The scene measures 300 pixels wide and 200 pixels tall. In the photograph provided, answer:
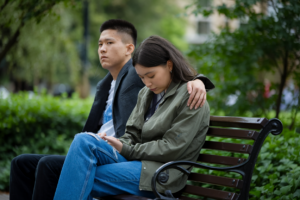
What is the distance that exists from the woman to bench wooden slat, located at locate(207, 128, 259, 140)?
14cm

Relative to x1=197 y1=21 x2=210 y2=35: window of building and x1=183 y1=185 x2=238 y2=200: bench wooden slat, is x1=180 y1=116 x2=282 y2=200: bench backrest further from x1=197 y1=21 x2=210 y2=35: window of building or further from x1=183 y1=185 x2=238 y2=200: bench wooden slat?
x1=197 y1=21 x2=210 y2=35: window of building

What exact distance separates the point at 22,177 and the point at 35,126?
2872mm

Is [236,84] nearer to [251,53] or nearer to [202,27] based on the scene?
[251,53]

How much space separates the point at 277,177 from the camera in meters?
3.01

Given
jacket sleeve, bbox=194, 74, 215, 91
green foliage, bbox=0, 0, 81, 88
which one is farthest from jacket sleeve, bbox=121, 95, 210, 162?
green foliage, bbox=0, 0, 81, 88

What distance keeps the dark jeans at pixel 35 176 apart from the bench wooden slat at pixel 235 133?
3.86 ft

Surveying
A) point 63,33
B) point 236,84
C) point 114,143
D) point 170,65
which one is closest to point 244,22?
point 236,84

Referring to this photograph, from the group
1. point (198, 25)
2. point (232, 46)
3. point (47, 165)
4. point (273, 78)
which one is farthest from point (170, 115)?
point (198, 25)

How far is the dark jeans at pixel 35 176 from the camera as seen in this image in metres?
2.60

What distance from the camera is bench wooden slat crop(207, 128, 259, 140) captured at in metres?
2.29

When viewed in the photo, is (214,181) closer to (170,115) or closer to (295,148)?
(170,115)

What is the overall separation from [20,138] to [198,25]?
90.2 feet

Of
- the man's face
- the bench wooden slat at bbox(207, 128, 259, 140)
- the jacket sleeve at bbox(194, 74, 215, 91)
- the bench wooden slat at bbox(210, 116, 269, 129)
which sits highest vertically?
the man's face

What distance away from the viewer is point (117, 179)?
233cm
